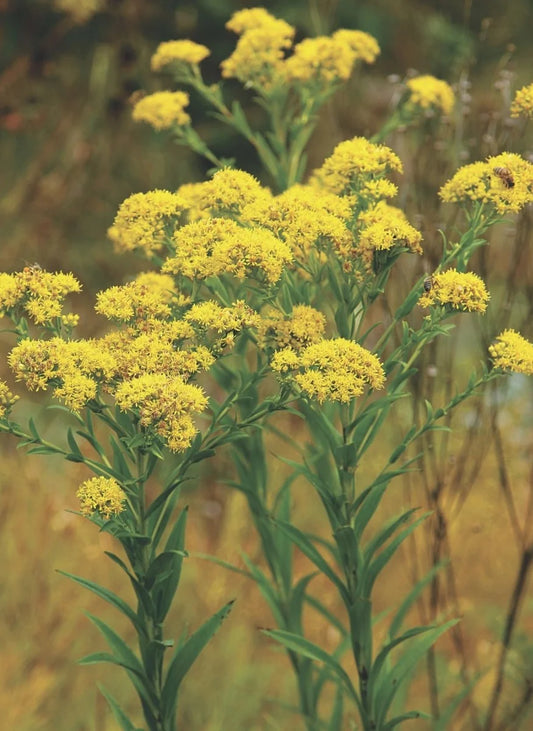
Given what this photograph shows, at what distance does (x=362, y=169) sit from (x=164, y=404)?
24.0 inches

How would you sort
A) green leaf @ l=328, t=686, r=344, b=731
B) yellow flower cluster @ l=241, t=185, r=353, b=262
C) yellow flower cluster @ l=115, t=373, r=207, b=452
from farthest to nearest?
green leaf @ l=328, t=686, r=344, b=731 → yellow flower cluster @ l=241, t=185, r=353, b=262 → yellow flower cluster @ l=115, t=373, r=207, b=452

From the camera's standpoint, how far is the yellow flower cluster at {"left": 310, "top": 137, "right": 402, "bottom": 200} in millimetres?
1702

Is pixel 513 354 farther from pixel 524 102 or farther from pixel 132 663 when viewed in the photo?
pixel 132 663

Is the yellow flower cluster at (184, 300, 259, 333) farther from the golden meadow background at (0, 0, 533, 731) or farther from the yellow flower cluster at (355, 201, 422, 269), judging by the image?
the golden meadow background at (0, 0, 533, 731)

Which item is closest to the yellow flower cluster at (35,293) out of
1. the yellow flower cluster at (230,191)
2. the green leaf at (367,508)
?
the yellow flower cluster at (230,191)

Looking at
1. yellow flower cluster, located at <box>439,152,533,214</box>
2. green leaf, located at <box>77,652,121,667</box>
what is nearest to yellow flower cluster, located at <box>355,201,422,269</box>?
yellow flower cluster, located at <box>439,152,533,214</box>

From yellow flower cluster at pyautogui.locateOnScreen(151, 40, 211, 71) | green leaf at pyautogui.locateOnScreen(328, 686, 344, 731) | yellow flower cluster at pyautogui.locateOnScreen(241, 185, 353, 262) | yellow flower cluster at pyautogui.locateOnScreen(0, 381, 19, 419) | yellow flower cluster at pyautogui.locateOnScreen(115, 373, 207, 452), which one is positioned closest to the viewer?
yellow flower cluster at pyautogui.locateOnScreen(115, 373, 207, 452)

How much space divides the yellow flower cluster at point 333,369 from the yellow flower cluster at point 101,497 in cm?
31

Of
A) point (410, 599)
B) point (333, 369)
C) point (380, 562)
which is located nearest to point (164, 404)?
point (333, 369)

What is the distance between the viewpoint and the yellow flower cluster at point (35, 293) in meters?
1.54

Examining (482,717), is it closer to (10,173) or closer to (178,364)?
(178,364)

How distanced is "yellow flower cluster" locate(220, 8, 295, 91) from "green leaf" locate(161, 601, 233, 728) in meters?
1.21

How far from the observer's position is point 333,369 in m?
1.46

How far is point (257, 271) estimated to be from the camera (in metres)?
1.56
